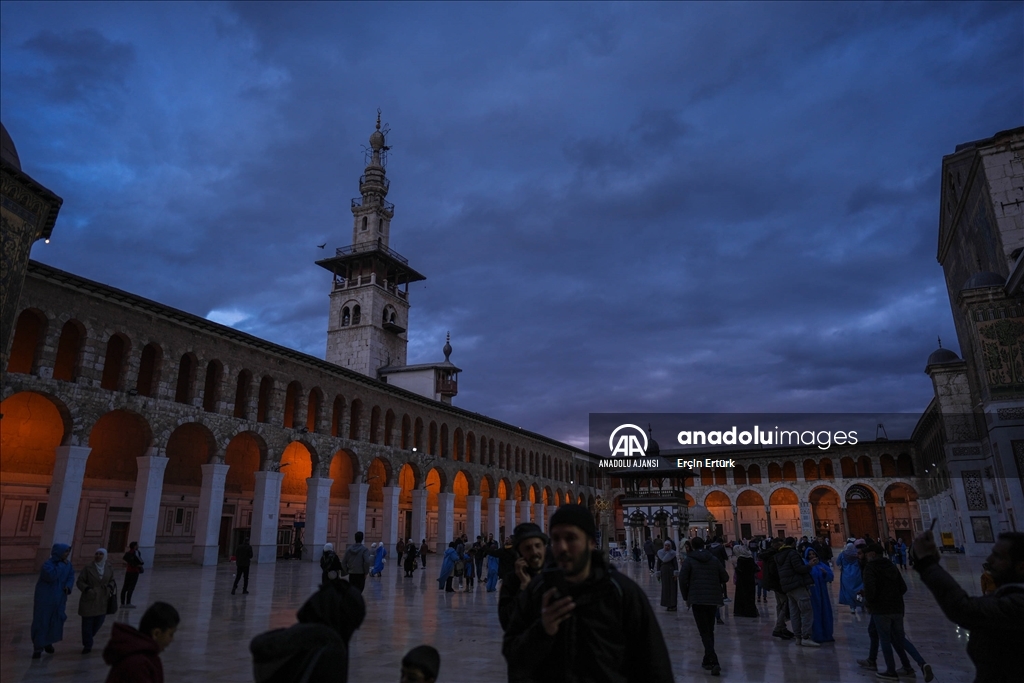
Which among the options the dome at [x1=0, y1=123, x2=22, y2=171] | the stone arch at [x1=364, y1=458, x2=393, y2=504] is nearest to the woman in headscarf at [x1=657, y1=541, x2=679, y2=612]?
the dome at [x1=0, y1=123, x2=22, y2=171]

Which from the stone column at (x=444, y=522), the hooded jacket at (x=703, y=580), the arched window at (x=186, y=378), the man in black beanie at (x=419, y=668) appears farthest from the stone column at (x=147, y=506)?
the man in black beanie at (x=419, y=668)

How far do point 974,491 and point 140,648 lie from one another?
30.6m

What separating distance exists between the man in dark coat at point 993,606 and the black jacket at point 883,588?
3381 mm

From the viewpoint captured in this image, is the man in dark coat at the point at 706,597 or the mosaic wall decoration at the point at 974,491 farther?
the mosaic wall decoration at the point at 974,491

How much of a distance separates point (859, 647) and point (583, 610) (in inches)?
299

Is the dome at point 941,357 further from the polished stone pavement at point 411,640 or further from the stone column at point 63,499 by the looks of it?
the stone column at point 63,499

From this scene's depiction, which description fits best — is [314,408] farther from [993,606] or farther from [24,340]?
[993,606]

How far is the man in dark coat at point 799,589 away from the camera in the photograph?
7.81m

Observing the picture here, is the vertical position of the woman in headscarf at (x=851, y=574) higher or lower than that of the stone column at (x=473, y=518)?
lower

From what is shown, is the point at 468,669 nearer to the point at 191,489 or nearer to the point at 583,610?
the point at 583,610

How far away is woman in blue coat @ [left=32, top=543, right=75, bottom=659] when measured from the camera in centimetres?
687

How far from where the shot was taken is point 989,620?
2885mm

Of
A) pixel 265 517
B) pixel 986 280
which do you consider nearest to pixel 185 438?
pixel 265 517

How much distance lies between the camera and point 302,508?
29.2m
